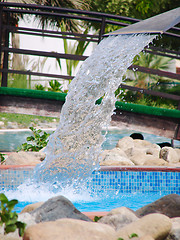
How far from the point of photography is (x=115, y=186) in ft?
13.8

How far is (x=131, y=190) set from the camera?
4223 millimetres

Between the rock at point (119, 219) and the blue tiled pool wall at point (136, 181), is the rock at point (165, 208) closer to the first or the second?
the rock at point (119, 219)

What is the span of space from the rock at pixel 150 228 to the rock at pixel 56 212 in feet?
1.41

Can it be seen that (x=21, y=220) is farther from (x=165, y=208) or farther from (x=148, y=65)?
(x=148, y=65)

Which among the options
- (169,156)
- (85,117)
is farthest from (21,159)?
(169,156)

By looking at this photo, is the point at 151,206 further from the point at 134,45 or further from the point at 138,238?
the point at 134,45

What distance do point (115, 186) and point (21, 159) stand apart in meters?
1.29

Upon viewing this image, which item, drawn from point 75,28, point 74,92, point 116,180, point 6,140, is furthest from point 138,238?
point 75,28

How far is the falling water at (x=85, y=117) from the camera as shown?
4.09m

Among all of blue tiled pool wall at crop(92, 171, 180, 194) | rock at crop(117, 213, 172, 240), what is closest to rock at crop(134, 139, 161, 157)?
blue tiled pool wall at crop(92, 171, 180, 194)

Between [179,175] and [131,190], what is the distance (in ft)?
2.07

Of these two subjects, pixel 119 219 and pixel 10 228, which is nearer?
pixel 10 228

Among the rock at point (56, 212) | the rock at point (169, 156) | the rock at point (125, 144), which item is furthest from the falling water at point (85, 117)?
the rock at point (125, 144)

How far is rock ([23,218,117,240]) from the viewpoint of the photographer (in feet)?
5.72
